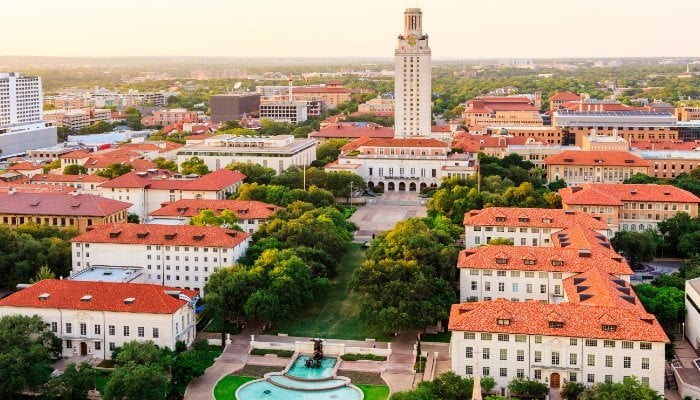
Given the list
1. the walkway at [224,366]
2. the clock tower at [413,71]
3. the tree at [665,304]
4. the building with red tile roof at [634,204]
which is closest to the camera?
the walkway at [224,366]

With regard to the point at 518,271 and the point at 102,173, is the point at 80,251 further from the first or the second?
the point at 102,173

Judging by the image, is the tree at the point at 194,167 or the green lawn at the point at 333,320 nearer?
the green lawn at the point at 333,320

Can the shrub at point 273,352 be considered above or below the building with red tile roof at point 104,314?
below

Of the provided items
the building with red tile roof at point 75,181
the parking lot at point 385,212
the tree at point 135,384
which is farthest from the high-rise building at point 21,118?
the tree at point 135,384

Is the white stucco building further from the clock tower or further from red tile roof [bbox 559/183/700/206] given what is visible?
red tile roof [bbox 559/183/700/206]

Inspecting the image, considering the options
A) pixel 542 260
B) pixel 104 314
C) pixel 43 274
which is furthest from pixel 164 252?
pixel 542 260

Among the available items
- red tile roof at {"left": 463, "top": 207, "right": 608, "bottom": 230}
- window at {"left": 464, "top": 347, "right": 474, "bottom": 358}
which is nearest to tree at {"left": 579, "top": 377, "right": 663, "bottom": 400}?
window at {"left": 464, "top": 347, "right": 474, "bottom": 358}

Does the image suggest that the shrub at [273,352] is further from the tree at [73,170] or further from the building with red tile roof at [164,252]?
the tree at [73,170]
